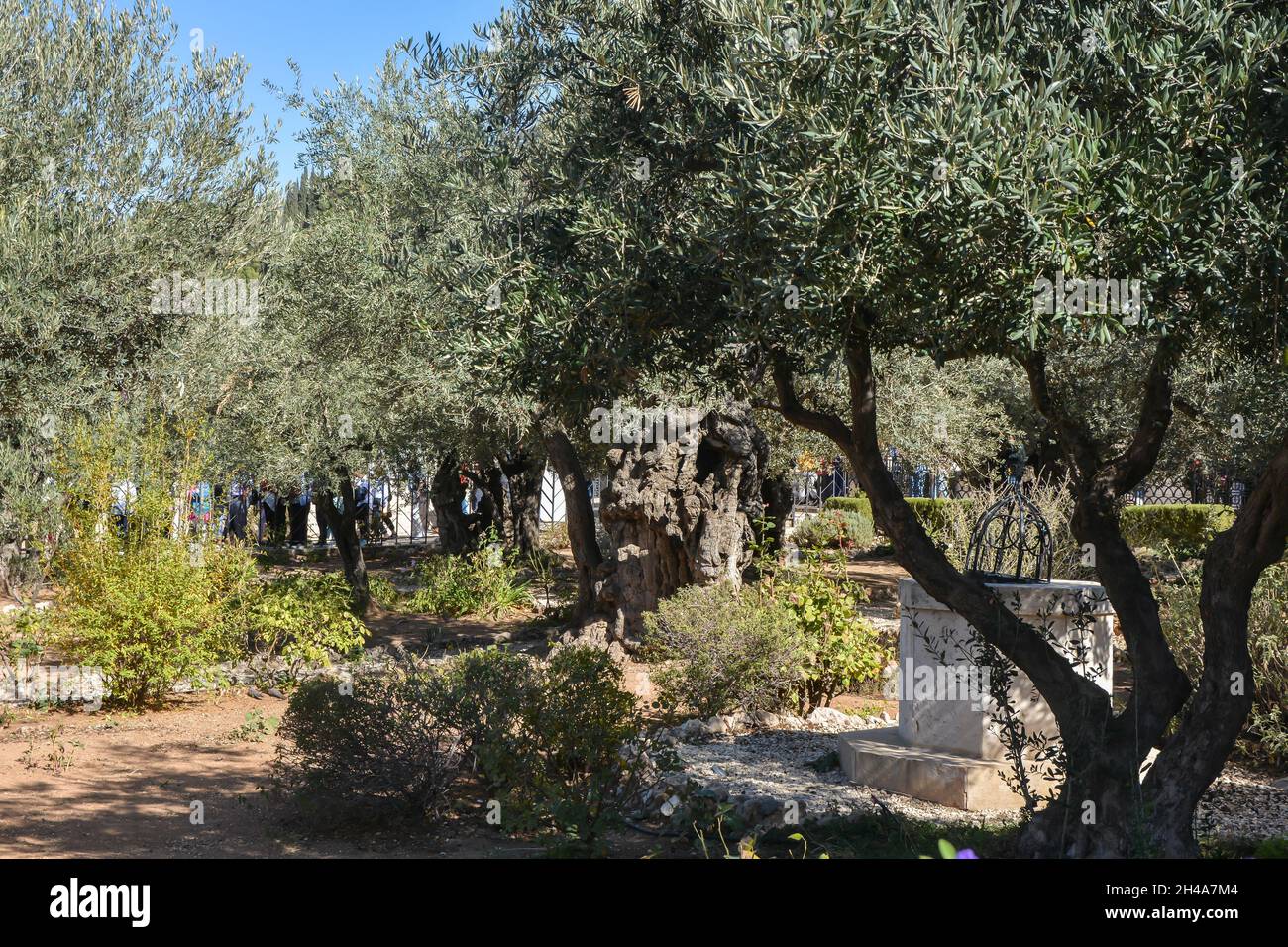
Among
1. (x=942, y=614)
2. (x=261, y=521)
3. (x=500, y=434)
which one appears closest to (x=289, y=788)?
(x=942, y=614)

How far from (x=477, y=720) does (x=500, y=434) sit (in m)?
8.63

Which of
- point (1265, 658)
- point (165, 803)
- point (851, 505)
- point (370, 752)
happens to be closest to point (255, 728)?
point (165, 803)

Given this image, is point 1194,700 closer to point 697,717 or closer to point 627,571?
point 697,717

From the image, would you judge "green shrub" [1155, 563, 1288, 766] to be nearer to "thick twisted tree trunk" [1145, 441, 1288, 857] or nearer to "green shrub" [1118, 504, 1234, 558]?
"thick twisted tree trunk" [1145, 441, 1288, 857]

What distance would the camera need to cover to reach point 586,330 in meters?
4.96

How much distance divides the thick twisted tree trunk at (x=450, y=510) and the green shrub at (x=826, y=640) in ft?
41.2

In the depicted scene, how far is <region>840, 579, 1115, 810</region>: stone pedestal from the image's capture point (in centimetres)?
664

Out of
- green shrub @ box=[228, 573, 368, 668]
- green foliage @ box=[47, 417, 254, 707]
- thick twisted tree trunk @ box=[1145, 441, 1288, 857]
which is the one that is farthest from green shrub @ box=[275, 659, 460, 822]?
green shrub @ box=[228, 573, 368, 668]

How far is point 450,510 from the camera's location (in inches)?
867

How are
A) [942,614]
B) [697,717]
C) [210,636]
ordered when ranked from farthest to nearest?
[210,636], [697,717], [942,614]

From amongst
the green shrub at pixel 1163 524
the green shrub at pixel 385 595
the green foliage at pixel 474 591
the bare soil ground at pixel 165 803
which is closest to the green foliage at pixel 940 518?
the green shrub at pixel 1163 524

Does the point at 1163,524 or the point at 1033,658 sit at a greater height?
the point at 1163,524

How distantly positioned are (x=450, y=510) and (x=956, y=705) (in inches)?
634

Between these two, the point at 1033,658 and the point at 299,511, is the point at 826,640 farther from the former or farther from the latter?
the point at 299,511
